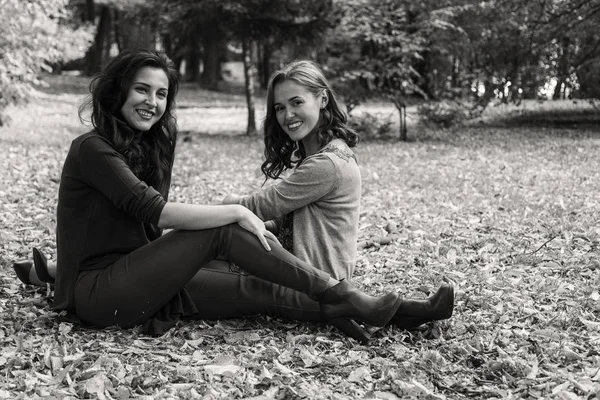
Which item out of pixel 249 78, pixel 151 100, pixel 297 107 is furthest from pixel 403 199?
pixel 249 78

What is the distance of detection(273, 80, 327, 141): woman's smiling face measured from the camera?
11.7 ft

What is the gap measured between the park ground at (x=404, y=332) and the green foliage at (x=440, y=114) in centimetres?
429

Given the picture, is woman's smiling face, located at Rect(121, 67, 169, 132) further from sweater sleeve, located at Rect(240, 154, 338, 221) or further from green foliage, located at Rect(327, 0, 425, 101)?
green foliage, located at Rect(327, 0, 425, 101)

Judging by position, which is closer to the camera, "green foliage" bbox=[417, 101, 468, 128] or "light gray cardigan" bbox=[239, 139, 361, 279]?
"light gray cardigan" bbox=[239, 139, 361, 279]

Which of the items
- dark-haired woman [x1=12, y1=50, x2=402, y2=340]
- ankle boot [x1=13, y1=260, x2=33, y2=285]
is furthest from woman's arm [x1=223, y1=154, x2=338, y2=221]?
ankle boot [x1=13, y1=260, x2=33, y2=285]

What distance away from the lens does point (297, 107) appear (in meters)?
3.59

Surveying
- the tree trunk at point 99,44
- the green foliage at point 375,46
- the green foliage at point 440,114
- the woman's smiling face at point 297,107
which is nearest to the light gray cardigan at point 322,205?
the woman's smiling face at point 297,107

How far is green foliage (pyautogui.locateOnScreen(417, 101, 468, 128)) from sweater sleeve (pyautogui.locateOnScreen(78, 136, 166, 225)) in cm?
1028

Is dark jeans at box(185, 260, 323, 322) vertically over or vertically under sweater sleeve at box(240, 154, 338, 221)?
under

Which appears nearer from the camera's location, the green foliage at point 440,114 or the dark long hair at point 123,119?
the dark long hair at point 123,119

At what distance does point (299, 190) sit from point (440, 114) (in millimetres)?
10117

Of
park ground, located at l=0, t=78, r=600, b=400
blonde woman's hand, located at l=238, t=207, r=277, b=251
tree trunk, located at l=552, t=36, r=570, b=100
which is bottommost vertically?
park ground, located at l=0, t=78, r=600, b=400

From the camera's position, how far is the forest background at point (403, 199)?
2936mm

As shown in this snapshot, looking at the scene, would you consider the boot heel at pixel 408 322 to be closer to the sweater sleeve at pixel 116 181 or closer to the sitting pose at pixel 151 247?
the sitting pose at pixel 151 247
